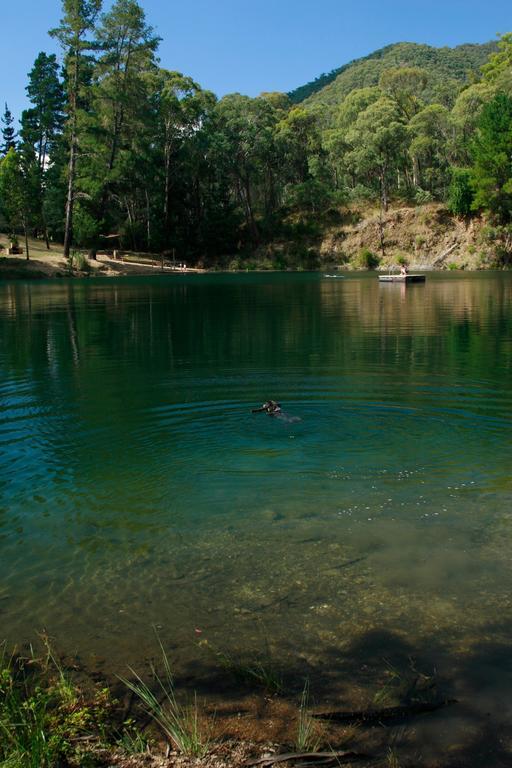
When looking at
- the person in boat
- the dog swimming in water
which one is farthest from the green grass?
the person in boat

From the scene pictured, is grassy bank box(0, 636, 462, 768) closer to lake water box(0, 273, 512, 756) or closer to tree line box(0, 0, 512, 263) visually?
lake water box(0, 273, 512, 756)

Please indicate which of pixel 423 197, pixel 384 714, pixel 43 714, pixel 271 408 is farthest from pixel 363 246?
pixel 43 714

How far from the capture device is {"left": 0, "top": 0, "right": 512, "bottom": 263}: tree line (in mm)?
75250

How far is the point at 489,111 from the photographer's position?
258 ft

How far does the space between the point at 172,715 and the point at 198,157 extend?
302 ft

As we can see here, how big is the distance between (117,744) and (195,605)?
1734 millimetres

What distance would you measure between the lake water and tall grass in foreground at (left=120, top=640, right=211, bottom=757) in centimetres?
24

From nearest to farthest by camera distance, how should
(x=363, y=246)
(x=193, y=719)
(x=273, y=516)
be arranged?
(x=193, y=719)
(x=273, y=516)
(x=363, y=246)

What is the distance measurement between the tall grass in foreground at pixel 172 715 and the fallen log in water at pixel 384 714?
755 millimetres

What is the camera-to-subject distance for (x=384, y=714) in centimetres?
393

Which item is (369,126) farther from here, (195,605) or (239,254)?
(195,605)

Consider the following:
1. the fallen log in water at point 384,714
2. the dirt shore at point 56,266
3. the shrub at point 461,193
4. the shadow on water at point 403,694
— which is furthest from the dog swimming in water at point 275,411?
the shrub at point 461,193

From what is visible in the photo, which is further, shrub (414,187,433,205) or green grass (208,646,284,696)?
shrub (414,187,433,205)

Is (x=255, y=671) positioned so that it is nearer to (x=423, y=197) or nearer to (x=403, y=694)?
(x=403, y=694)
